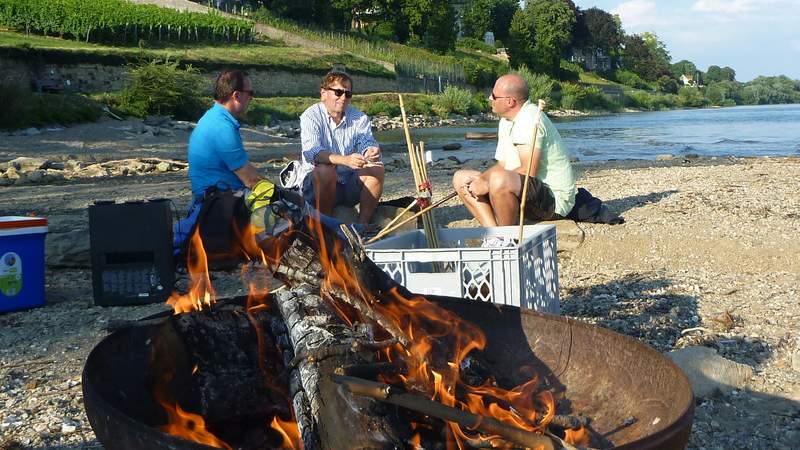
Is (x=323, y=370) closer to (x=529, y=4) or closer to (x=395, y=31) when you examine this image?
(x=395, y=31)

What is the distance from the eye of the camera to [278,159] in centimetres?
1716

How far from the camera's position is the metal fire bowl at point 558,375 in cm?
212

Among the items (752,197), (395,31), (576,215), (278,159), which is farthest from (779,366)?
(395,31)

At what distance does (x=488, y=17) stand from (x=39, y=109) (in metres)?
76.3

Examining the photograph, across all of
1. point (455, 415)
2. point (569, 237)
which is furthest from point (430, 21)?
point (455, 415)

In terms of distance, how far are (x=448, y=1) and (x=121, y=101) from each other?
174 feet

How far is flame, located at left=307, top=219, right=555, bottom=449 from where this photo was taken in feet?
7.53

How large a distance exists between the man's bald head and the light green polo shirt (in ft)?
0.27

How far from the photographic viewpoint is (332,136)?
6258 mm

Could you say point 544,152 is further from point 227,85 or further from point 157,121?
point 157,121

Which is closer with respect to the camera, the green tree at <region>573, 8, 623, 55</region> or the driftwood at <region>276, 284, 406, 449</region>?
the driftwood at <region>276, 284, 406, 449</region>

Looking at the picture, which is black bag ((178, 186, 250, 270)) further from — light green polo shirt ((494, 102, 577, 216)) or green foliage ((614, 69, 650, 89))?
green foliage ((614, 69, 650, 89))

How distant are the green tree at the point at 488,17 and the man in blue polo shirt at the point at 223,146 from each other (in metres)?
89.3

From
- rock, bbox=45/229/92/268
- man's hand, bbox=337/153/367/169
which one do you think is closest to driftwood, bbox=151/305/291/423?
man's hand, bbox=337/153/367/169
